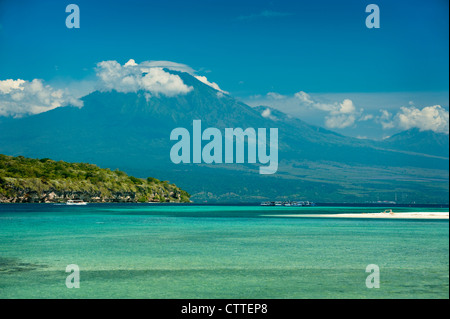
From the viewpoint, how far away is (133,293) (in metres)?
22.3

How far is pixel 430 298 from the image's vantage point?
20984mm

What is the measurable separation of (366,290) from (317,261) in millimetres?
9340

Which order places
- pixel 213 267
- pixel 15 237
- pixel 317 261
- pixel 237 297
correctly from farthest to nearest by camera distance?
pixel 15 237, pixel 317 261, pixel 213 267, pixel 237 297
